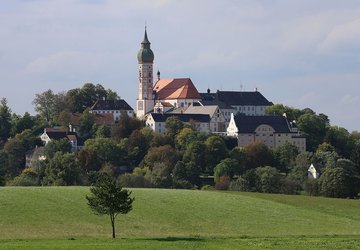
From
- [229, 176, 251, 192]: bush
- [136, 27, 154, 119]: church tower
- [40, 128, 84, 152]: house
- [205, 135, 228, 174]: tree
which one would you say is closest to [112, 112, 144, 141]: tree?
[40, 128, 84, 152]: house

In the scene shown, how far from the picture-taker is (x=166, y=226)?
55.1m

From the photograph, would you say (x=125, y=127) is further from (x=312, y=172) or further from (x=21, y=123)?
(x=312, y=172)

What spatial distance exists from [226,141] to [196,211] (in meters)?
89.6

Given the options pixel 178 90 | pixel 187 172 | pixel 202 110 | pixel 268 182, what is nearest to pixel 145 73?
pixel 178 90

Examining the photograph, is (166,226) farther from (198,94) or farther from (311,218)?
(198,94)

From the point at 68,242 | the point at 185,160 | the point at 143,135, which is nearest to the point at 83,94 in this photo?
the point at 143,135

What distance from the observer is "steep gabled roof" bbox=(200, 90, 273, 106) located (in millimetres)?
183625

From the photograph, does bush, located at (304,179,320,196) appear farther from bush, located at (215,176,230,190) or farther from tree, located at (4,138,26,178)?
tree, located at (4,138,26,178)

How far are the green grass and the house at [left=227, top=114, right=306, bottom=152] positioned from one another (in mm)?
81603

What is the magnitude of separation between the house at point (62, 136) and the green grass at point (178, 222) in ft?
261

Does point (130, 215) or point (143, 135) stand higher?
point (143, 135)

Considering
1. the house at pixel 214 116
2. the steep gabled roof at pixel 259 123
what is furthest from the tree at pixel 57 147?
the house at pixel 214 116

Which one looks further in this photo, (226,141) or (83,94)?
(83,94)

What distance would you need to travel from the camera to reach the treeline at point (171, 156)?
107 meters
